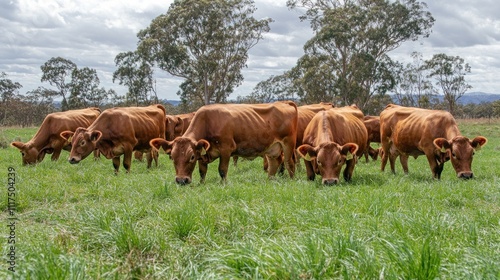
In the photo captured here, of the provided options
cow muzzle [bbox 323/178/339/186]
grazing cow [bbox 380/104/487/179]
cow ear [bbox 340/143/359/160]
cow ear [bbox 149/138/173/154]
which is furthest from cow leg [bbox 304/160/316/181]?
cow ear [bbox 149/138/173/154]

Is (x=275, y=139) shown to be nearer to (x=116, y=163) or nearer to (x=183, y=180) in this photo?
(x=183, y=180)

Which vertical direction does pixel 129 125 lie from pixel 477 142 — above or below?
below

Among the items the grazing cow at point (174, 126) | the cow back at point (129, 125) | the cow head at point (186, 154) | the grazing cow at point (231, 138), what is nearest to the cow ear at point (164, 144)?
the grazing cow at point (231, 138)

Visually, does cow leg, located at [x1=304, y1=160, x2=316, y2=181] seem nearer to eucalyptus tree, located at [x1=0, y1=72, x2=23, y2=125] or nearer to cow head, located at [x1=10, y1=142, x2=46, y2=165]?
cow head, located at [x1=10, y1=142, x2=46, y2=165]

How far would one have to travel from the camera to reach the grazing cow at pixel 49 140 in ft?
47.9

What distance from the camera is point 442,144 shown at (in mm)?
10453

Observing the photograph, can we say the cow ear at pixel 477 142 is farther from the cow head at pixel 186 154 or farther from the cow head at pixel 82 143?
the cow head at pixel 82 143

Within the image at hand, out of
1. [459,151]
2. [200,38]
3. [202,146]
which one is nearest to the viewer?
[202,146]

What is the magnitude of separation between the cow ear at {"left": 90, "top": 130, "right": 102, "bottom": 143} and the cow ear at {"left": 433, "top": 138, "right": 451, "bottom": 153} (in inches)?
324

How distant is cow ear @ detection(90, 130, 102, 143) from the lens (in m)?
12.1

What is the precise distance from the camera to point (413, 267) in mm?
3293

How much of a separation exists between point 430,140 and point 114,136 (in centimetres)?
813

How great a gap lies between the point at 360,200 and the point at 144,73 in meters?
52.5

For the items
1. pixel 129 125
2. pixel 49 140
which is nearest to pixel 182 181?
pixel 129 125
